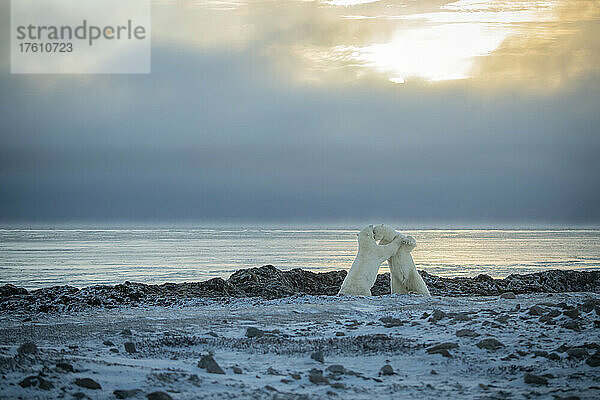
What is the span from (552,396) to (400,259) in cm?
995

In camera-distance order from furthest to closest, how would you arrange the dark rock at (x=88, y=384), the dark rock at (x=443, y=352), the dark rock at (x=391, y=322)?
the dark rock at (x=391, y=322), the dark rock at (x=443, y=352), the dark rock at (x=88, y=384)

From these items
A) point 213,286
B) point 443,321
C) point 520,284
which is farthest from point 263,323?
point 520,284

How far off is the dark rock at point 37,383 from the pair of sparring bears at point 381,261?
35.4ft

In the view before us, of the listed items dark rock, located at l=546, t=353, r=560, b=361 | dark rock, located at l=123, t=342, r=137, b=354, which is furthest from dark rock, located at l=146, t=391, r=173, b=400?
dark rock, located at l=546, t=353, r=560, b=361

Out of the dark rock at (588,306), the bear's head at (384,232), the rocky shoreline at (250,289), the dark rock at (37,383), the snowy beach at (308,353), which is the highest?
the bear's head at (384,232)

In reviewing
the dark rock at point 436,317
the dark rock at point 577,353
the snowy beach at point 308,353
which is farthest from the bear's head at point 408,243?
the dark rock at point 577,353

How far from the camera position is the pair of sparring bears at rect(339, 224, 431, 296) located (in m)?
15.7

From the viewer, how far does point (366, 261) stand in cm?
1575

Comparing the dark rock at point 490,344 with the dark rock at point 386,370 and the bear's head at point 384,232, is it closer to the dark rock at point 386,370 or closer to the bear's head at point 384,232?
the dark rock at point 386,370

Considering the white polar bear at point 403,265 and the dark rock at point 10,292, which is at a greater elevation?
the white polar bear at point 403,265

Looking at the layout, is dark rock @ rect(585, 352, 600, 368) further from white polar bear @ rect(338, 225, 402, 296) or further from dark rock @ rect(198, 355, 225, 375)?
white polar bear @ rect(338, 225, 402, 296)

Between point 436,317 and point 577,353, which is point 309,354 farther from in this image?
point 577,353

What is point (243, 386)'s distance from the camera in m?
6.35

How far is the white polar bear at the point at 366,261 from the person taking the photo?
15.7 m
